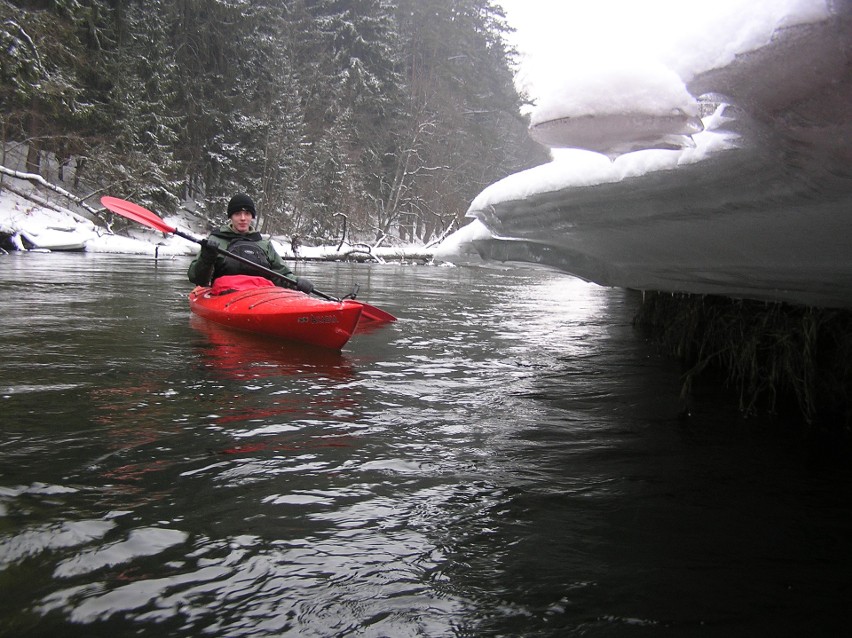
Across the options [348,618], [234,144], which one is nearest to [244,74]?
[234,144]

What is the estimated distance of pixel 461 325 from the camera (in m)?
7.38

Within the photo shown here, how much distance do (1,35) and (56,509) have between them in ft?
72.1

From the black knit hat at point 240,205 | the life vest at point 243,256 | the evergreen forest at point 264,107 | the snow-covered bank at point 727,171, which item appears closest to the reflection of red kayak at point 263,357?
the life vest at point 243,256

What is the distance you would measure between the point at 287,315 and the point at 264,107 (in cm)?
2498

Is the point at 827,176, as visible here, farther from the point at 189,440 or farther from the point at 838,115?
the point at 189,440

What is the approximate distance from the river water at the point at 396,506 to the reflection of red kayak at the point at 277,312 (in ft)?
2.07

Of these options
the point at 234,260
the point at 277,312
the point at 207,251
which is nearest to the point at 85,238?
the point at 234,260

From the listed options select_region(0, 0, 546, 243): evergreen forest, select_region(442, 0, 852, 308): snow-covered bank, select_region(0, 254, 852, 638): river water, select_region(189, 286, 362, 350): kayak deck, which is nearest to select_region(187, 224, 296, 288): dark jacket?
select_region(189, 286, 362, 350): kayak deck

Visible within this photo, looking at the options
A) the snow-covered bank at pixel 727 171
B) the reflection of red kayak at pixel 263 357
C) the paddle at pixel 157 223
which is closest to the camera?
the snow-covered bank at pixel 727 171

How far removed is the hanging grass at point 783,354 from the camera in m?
3.62

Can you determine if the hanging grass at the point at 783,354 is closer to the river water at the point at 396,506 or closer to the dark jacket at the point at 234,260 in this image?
the river water at the point at 396,506

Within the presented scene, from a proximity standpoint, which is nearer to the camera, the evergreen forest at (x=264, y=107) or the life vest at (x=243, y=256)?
the life vest at (x=243, y=256)

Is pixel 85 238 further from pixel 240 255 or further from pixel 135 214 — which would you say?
pixel 240 255

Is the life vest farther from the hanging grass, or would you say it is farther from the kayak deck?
the hanging grass
